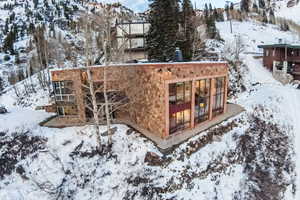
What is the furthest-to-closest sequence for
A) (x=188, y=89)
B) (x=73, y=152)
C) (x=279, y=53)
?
(x=279, y=53) < (x=188, y=89) < (x=73, y=152)

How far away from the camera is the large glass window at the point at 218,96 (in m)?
15.4

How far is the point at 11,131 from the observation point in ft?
43.5

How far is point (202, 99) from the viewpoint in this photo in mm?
14000

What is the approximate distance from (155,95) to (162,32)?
1172 cm

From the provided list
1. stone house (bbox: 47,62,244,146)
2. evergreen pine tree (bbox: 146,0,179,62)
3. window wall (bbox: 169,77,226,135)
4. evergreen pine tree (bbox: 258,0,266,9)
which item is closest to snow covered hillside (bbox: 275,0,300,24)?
evergreen pine tree (bbox: 258,0,266,9)

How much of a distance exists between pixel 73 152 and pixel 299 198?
13486mm

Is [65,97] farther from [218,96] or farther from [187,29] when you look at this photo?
[187,29]

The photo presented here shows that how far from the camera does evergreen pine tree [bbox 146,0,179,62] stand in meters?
20.4

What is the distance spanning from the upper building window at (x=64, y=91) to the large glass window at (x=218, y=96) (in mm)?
11685

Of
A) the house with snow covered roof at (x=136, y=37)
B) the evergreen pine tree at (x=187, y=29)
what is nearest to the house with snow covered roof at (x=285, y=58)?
the evergreen pine tree at (x=187, y=29)

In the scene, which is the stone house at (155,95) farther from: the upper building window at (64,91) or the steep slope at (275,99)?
the steep slope at (275,99)

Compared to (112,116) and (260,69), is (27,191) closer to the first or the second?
(112,116)

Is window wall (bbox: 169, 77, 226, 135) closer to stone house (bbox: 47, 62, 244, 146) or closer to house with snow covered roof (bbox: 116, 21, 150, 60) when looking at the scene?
stone house (bbox: 47, 62, 244, 146)

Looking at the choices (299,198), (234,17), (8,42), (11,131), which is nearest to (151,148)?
(299,198)
